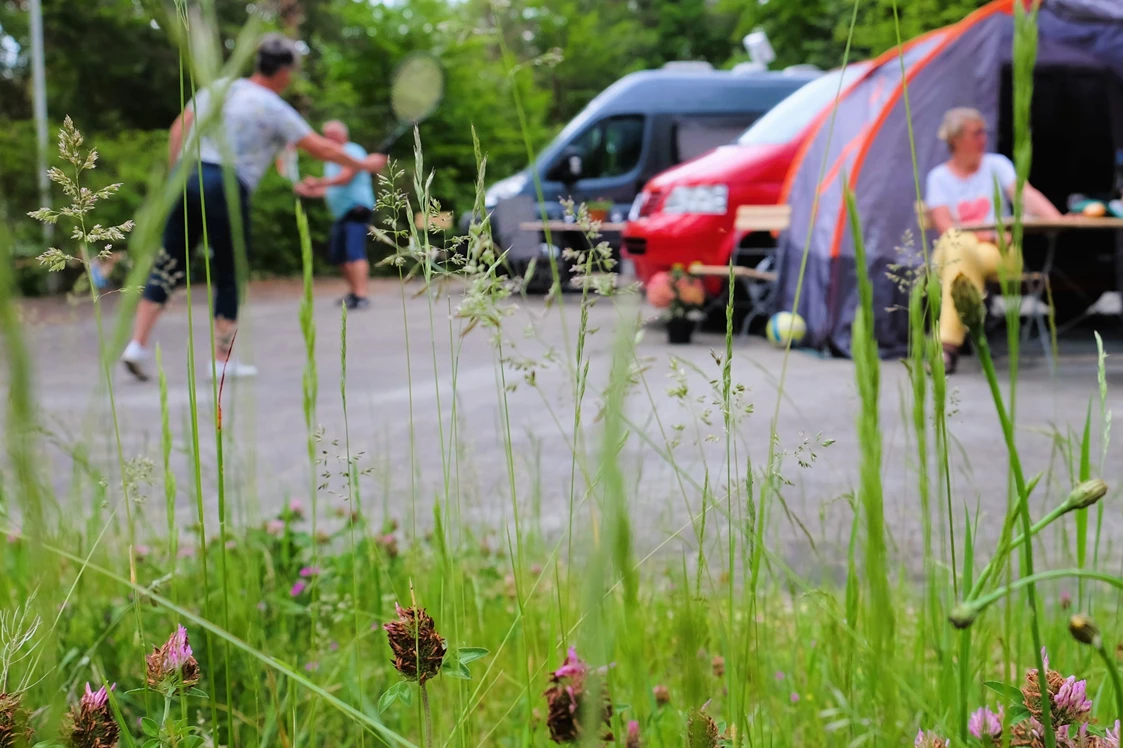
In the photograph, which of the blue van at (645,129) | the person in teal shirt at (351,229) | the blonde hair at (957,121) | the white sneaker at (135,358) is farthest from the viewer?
the blue van at (645,129)

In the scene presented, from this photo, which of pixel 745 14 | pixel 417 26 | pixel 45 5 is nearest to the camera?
pixel 45 5

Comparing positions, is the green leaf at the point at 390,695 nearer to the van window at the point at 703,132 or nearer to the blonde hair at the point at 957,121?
the blonde hair at the point at 957,121

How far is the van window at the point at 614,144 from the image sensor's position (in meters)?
12.9

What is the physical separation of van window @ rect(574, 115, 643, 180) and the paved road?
5010 mm

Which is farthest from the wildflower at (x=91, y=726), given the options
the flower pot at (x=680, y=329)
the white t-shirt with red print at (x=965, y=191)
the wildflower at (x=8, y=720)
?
the flower pot at (x=680, y=329)

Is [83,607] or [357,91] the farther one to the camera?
[357,91]

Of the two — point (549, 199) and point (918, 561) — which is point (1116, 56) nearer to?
point (918, 561)

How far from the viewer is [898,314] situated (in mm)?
6672

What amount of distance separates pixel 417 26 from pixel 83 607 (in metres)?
21.4

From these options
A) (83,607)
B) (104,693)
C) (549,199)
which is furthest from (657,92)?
(104,693)

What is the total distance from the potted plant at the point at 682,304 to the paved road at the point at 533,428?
0.16 meters

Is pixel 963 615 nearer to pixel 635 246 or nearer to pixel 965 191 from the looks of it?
pixel 965 191

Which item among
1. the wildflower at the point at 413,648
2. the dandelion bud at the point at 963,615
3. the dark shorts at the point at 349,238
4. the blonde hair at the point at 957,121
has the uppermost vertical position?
the blonde hair at the point at 957,121

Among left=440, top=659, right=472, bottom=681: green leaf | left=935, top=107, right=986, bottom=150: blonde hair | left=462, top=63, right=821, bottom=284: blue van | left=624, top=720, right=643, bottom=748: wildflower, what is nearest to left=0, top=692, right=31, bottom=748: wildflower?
left=440, top=659, right=472, bottom=681: green leaf
